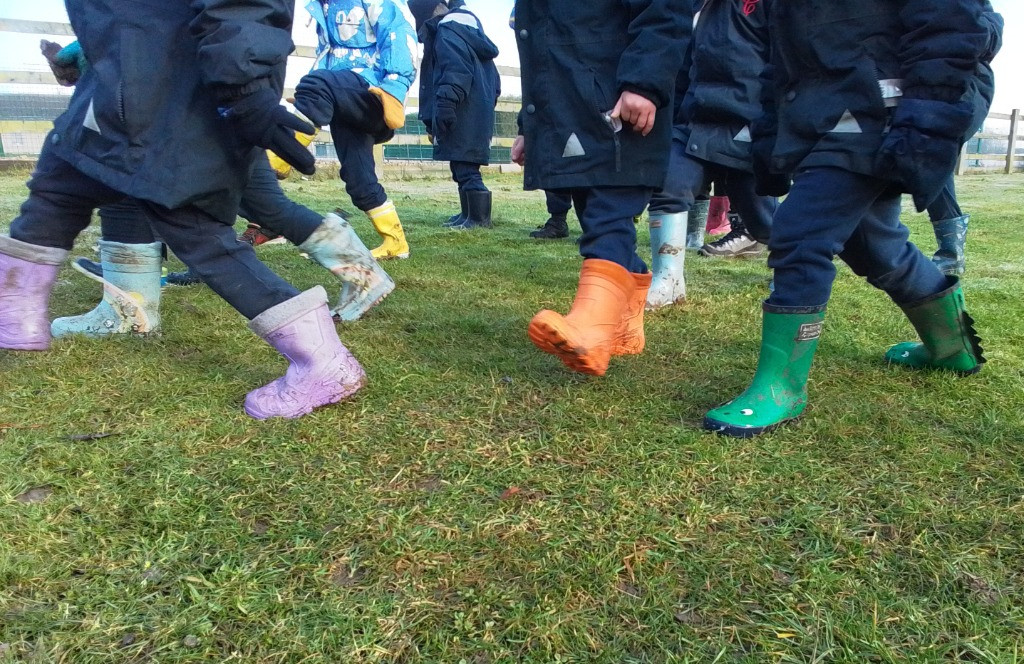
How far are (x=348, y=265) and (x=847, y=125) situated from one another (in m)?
1.83

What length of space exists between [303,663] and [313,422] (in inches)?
34.4

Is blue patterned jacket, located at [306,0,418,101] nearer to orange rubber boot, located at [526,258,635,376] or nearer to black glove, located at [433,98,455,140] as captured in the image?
black glove, located at [433,98,455,140]

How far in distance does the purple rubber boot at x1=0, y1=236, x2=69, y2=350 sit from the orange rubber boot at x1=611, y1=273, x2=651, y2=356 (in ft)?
5.59

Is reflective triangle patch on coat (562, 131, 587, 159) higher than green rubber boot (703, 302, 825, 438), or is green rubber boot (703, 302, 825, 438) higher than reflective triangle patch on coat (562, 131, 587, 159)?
reflective triangle patch on coat (562, 131, 587, 159)

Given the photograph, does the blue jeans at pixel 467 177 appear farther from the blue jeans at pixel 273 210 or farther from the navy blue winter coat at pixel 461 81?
the blue jeans at pixel 273 210

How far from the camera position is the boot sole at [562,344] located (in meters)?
1.89

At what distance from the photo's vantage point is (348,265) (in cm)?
288

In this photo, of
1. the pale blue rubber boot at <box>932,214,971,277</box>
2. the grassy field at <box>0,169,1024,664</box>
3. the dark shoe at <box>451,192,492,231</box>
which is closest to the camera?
the grassy field at <box>0,169,1024,664</box>

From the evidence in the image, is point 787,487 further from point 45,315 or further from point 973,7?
point 45,315

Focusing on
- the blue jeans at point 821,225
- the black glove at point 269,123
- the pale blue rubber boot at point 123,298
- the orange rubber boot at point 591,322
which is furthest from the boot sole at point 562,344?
the pale blue rubber boot at point 123,298

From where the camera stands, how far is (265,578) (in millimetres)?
1266

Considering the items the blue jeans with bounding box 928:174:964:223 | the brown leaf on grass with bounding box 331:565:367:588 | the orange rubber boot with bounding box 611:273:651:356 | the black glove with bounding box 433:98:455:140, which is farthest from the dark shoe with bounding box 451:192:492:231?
the brown leaf on grass with bounding box 331:565:367:588

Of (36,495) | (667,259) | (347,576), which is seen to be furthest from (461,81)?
(347,576)

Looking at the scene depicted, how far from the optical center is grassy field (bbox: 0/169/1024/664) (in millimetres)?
1139
